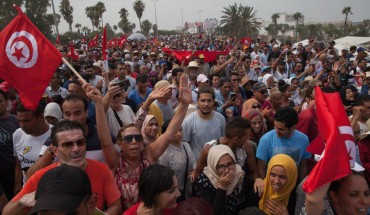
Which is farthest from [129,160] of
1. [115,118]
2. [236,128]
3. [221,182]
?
[115,118]

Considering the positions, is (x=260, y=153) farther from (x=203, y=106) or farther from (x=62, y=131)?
(x=62, y=131)

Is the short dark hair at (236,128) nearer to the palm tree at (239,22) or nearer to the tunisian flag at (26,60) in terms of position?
the tunisian flag at (26,60)

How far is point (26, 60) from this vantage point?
137 inches

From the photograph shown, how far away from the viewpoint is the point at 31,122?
3309 millimetres

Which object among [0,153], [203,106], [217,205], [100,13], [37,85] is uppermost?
[100,13]

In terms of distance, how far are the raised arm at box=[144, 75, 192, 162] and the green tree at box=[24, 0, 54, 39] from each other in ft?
153

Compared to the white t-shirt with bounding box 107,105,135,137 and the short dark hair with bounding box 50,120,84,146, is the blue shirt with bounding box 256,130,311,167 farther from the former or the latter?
the short dark hair with bounding box 50,120,84,146

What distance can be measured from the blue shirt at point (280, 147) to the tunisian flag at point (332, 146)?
45.5 inches

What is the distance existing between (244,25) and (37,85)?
4589cm

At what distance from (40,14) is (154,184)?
50538 millimetres

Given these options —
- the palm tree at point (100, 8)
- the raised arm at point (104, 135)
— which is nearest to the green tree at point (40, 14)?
the palm tree at point (100, 8)

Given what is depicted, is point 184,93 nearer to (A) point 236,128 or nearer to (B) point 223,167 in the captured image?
(A) point 236,128

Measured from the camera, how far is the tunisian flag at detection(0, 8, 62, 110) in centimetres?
338

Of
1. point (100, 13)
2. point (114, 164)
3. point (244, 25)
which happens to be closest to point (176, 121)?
point (114, 164)
